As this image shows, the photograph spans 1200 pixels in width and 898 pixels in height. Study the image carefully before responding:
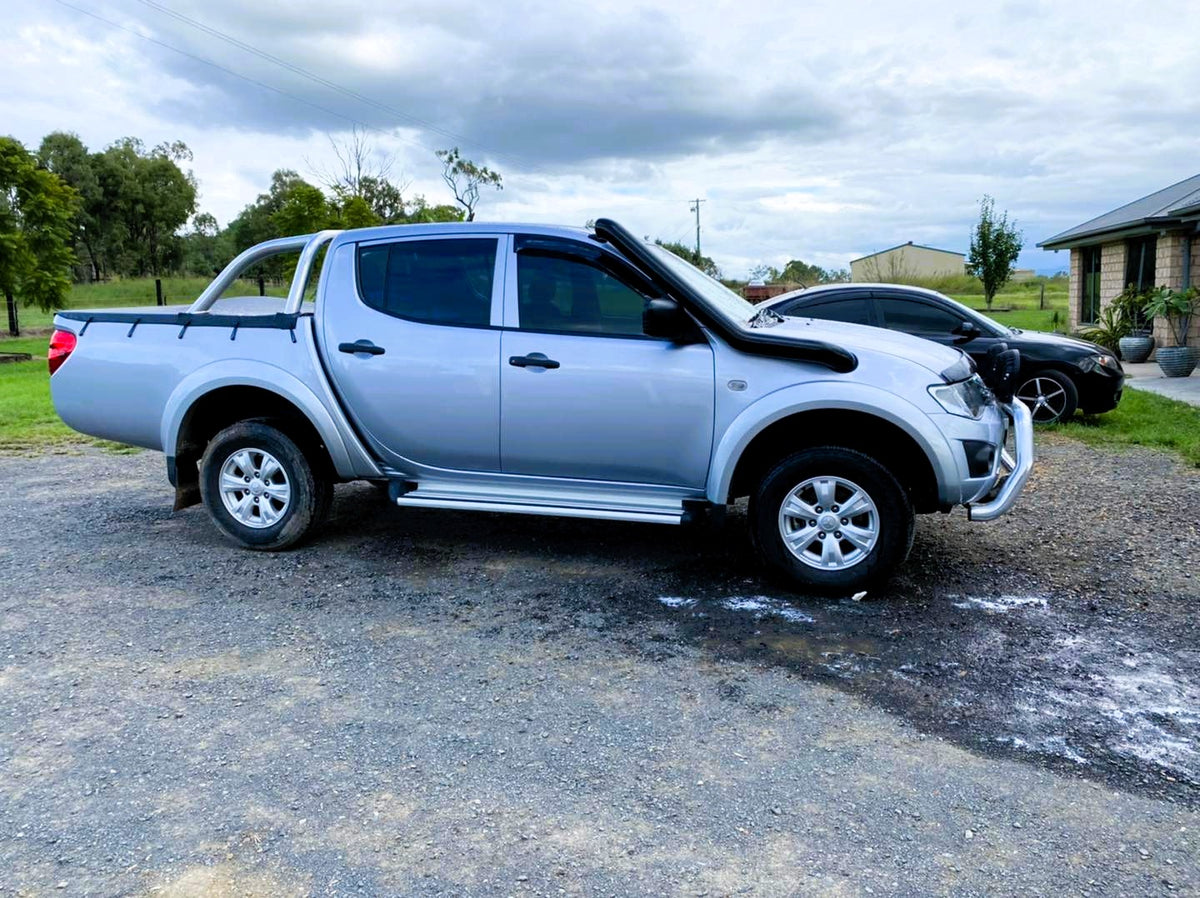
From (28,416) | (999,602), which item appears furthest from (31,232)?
(999,602)

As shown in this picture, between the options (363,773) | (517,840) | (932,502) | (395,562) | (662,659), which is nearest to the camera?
(517,840)

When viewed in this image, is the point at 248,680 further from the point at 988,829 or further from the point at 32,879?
the point at 988,829

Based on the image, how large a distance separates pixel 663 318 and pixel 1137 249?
1775 cm

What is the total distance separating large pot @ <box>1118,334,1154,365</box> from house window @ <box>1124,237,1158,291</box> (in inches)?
61.5

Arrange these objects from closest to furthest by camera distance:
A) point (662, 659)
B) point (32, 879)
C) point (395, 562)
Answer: point (32, 879) < point (662, 659) < point (395, 562)

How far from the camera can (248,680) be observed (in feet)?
13.0

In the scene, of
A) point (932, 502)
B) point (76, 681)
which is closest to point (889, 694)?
point (932, 502)

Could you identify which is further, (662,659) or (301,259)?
(301,259)

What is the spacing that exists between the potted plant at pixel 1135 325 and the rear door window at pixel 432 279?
49.1 ft

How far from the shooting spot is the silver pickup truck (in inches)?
187

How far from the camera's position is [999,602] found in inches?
190

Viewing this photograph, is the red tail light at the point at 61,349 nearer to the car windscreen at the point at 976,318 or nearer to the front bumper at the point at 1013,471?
the front bumper at the point at 1013,471

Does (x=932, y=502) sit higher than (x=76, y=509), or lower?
higher

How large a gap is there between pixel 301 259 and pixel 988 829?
4763 mm
